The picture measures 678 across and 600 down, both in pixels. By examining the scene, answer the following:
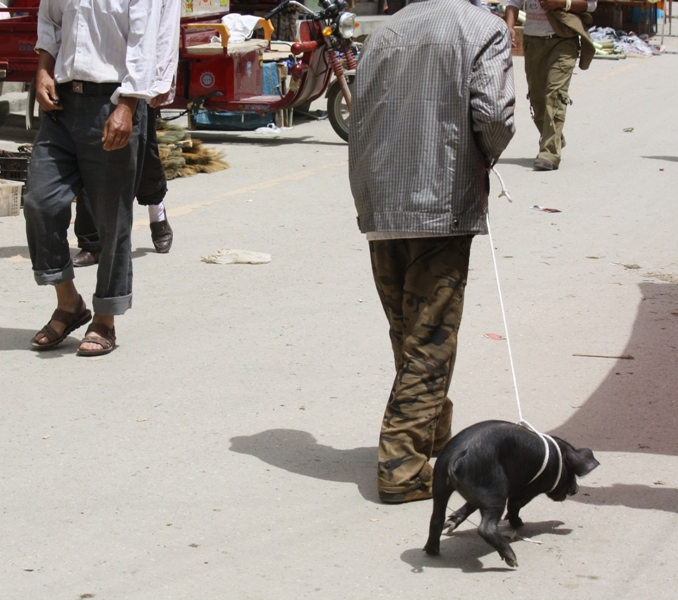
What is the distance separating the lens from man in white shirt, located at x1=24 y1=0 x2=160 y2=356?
4.85 m

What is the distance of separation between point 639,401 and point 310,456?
5.13ft

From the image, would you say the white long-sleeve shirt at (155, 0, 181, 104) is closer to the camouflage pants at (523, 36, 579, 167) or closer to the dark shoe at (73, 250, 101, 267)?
the dark shoe at (73, 250, 101, 267)

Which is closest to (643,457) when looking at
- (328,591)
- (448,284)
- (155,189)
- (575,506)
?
(575,506)

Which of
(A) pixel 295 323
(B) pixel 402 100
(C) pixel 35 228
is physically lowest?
(A) pixel 295 323

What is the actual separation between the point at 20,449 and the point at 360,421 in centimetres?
136

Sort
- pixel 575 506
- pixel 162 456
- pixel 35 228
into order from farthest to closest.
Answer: pixel 35 228 < pixel 162 456 < pixel 575 506

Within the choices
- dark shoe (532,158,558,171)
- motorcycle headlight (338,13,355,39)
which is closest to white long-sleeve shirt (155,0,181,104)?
dark shoe (532,158,558,171)

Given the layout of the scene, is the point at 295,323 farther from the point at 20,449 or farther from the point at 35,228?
the point at 20,449

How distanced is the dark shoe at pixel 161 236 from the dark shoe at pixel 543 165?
173 inches

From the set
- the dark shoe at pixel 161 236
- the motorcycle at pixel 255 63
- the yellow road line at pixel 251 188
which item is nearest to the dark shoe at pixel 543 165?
the yellow road line at pixel 251 188

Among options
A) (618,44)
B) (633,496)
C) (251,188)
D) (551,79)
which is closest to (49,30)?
(633,496)

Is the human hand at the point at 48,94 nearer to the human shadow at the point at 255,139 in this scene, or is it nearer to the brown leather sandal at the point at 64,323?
the brown leather sandal at the point at 64,323

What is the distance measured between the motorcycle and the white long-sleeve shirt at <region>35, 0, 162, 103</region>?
20.7 ft

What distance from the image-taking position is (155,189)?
22.3 ft
